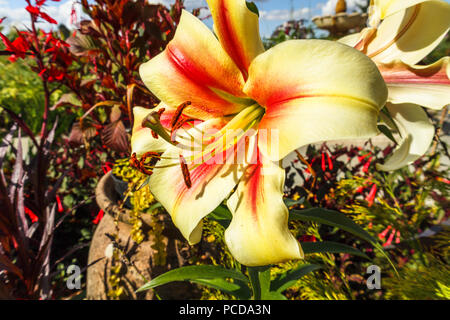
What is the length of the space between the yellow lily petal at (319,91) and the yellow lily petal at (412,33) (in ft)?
0.41

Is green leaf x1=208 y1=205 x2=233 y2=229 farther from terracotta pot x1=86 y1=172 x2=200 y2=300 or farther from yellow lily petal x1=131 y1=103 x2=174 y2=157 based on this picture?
terracotta pot x1=86 y1=172 x2=200 y2=300

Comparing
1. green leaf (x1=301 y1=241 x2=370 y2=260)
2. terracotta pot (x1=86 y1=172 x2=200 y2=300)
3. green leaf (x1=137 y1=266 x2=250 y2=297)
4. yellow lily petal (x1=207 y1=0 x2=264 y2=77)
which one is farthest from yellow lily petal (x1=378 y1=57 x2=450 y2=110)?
terracotta pot (x1=86 y1=172 x2=200 y2=300)

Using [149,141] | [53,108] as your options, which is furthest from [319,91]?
[53,108]

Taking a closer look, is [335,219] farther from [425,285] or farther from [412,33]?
[425,285]

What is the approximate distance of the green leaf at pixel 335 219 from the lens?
15.8 inches

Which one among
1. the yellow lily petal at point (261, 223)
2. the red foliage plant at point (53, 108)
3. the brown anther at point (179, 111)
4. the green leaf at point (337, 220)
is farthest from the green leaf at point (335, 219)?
the red foliage plant at point (53, 108)

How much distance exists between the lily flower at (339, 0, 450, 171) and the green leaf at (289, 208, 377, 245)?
9cm

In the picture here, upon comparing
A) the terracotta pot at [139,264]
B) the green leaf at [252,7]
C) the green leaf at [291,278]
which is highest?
the green leaf at [252,7]

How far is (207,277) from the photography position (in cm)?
50

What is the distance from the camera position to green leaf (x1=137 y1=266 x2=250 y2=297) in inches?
18.9

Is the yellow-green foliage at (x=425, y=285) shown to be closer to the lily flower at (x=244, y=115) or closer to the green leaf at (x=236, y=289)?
the green leaf at (x=236, y=289)

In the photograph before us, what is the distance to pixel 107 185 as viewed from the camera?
1.20 meters

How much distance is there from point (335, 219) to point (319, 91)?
0.67ft

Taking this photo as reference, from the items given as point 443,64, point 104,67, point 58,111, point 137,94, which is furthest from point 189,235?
point 58,111
